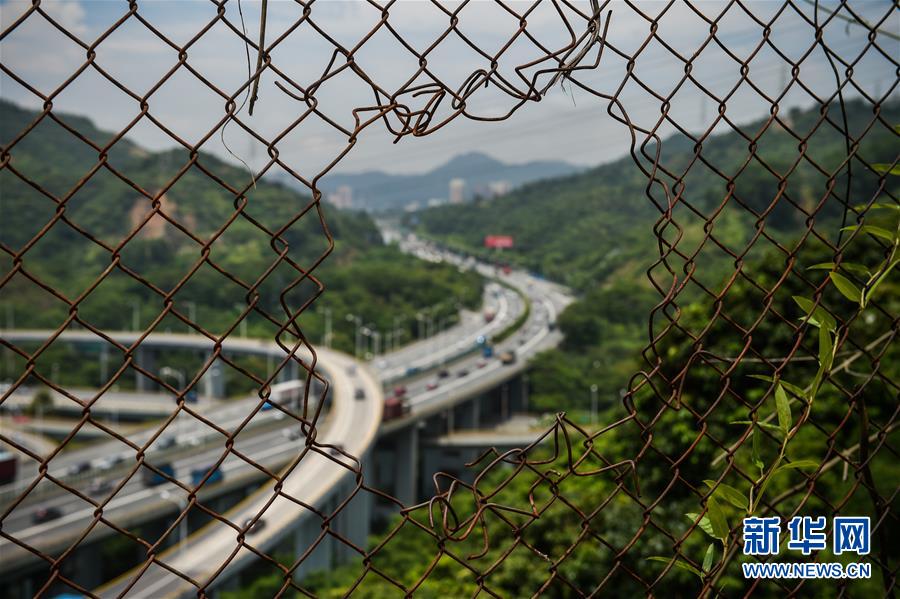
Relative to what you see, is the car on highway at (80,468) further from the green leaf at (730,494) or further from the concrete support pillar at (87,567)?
the green leaf at (730,494)

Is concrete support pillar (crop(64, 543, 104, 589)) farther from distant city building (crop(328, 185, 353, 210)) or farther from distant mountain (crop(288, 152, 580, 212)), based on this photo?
distant mountain (crop(288, 152, 580, 212))

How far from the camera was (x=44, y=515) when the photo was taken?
67.0 feet

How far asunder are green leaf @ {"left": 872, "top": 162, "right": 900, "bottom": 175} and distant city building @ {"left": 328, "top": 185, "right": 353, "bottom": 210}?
5302cm

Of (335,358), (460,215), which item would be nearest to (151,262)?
(335,358)

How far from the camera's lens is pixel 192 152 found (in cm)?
96

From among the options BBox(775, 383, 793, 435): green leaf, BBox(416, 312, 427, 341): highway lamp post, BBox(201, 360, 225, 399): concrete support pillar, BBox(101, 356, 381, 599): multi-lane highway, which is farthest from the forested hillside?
BBox(775, 383, 793, 435): green leaf

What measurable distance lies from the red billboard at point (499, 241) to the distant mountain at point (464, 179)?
11.3 metres

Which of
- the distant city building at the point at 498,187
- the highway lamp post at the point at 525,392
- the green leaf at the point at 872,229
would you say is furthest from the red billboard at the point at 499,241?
the green leaf at the point at 872,229

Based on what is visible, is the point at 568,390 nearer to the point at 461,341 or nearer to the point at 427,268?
the point at 461,341

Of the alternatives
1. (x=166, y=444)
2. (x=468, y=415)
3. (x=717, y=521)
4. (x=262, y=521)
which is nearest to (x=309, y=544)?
(x=262, y=521)

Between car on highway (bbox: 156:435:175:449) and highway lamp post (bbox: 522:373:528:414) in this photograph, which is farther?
highway lamp post (bbox: 522:373:528:414)

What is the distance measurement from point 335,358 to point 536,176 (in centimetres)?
4049

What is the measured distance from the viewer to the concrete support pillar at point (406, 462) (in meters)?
29.0

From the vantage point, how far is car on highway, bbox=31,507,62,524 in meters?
20.5
